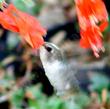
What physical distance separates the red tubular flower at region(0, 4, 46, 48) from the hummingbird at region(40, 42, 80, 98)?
2 cm

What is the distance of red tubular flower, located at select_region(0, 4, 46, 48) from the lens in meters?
1.17

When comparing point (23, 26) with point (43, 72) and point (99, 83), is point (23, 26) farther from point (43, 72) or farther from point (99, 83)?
point (99, 83)

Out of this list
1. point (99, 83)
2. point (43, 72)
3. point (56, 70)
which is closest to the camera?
point (56, 70)

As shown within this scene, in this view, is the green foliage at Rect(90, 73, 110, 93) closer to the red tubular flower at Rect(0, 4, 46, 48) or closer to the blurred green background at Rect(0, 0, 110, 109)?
the blurred green background at Rect(0, 0, 110, 109)

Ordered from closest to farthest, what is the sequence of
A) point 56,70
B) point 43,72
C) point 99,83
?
point 56,70 < point 43,72 < point 99,83

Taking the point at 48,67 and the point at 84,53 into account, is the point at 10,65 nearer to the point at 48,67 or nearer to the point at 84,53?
the point at 84,53

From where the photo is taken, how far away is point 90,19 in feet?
3.98

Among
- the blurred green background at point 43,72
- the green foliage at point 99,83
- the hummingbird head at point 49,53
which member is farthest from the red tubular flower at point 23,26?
the green foliage at point 99,83

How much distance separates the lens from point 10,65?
3408 mm

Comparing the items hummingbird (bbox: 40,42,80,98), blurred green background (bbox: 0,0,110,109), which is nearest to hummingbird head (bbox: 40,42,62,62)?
hummingbird (bbox: 40,42,80,98)

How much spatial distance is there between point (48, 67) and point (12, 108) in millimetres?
1827

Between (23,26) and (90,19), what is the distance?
6.5 inches

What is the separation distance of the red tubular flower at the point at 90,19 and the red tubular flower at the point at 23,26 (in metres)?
0.10

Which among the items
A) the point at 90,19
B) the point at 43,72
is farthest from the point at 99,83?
the point at 90,19
